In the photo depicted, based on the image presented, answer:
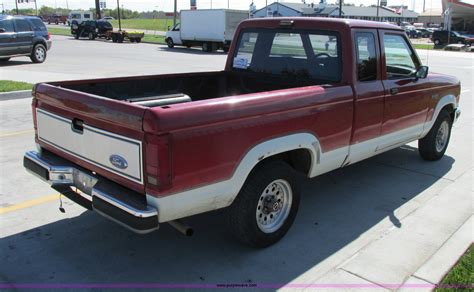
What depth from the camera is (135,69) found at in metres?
18.0

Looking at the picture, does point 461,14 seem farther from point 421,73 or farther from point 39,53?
point 421,73

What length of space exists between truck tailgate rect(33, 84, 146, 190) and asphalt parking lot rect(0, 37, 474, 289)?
0.80 meters

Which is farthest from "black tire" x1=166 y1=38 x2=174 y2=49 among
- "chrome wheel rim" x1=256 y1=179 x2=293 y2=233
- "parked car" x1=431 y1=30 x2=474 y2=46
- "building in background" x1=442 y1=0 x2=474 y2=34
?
"building in background" x1=442 y1=0 x2=474 y2=34

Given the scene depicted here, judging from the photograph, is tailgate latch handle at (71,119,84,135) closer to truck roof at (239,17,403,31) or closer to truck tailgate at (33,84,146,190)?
truck tailgate at (33,84,146,190)

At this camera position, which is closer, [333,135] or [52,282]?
[52,282]

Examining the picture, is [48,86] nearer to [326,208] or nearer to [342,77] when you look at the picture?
[342,77]

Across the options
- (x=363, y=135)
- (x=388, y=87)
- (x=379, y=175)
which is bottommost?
(x=379, y=175)

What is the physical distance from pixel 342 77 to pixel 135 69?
14.6 meters

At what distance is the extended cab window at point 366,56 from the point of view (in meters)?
4.59

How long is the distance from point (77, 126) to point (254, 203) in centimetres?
150

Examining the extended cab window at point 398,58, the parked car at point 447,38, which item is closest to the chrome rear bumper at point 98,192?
the extended cab window at point 398,58

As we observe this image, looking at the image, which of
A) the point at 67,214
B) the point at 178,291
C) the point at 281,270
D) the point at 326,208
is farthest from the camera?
the point at 326,208

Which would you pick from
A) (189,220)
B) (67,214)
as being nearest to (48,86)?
(67,214)

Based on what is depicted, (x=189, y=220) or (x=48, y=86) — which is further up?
(x=48, y=86)
